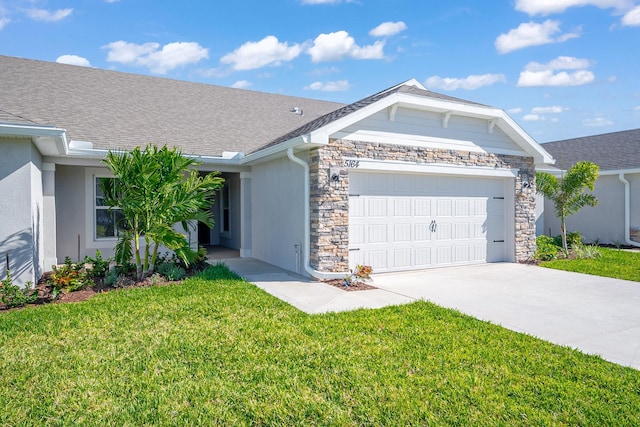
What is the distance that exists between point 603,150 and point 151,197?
18285 millimetres

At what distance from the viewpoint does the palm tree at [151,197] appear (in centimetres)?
765

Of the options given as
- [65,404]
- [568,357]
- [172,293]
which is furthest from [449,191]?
[65,404]

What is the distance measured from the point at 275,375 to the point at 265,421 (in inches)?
28.6

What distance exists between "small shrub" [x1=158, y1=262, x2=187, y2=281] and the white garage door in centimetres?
355

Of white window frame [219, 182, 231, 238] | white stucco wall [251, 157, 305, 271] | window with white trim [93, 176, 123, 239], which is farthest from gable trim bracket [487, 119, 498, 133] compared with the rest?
window with white trim [93, 176, 123, 239]

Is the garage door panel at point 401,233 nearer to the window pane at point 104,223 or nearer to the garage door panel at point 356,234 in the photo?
the garage door panel at point 356,234

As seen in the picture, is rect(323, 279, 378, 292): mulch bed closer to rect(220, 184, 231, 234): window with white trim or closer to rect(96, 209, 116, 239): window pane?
rect(96, 209, 116, 239): window pane

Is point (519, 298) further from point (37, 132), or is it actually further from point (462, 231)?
point (37, 132)

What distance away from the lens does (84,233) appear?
1036 cm

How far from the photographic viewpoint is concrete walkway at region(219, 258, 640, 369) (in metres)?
5.03

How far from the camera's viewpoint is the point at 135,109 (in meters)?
12.4

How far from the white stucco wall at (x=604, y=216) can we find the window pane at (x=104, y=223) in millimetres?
16154

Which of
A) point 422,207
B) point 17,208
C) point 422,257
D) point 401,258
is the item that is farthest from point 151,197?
point 422,257

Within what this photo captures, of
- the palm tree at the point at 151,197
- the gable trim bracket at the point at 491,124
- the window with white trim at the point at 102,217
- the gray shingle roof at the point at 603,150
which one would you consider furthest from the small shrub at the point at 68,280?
the gray shingle roof at the point at 603,150
